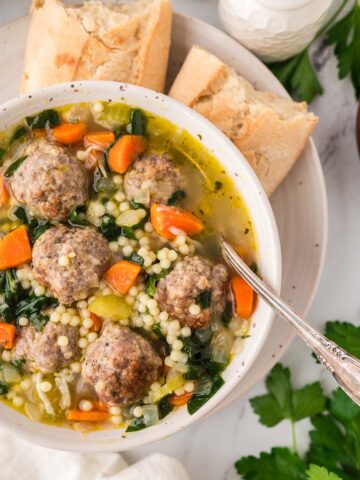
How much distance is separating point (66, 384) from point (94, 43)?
1658 millimetres

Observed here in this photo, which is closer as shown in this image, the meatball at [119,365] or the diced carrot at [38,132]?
the meatball at [119,365]

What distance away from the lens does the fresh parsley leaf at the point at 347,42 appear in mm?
3875

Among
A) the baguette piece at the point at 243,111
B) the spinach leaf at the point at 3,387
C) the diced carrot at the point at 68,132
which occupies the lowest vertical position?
the spinach leaf at the point at 3,387

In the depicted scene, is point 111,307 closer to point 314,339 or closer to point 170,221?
point 170,221

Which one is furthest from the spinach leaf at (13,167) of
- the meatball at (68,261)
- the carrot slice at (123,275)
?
the carrot slice at (123,275)

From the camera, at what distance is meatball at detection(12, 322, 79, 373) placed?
321 cm

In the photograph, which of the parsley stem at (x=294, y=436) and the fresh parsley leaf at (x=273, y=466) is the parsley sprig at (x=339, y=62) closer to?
the parsley stem at (x=294, y=436)

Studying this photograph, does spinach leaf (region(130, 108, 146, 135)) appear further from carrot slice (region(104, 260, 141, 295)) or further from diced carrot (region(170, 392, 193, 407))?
diced carrot (region(170, 392, 193, 407))

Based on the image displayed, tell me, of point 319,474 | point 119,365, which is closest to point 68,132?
point 119,365

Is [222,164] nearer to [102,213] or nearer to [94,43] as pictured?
[102,213]

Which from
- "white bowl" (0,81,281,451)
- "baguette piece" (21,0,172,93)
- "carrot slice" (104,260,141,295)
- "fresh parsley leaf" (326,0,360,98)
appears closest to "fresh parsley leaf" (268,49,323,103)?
"fresh parsley leaf" (326,0,360,98)

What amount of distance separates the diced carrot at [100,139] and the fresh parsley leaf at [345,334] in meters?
1.71

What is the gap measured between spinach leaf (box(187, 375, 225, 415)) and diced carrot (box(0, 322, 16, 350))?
2.94 ft

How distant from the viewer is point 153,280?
10.8ft
